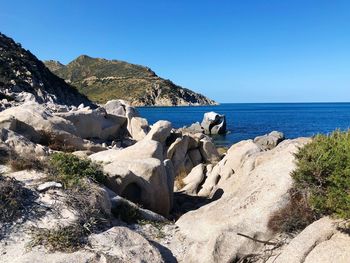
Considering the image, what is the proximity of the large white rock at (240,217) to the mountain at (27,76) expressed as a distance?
197ft

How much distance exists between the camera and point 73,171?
13.2 meters

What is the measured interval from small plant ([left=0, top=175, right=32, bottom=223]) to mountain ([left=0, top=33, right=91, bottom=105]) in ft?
196

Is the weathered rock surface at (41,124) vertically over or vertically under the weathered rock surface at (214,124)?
over

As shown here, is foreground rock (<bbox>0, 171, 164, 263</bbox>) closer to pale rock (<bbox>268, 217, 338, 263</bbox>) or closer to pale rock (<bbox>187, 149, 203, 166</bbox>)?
pale rock (<bbox>268, 217, 338, 263</bbox>)

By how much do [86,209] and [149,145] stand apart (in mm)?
7915

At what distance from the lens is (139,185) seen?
14789 mm

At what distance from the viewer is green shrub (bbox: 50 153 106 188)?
482 inches

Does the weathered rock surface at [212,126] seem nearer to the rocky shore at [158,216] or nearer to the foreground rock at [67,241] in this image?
the rocky shore at [158,216]

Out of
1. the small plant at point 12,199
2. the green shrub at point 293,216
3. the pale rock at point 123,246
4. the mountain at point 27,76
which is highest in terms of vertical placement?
the mountain at point 27,76

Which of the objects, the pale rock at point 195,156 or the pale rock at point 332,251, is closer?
the pale rock at point 332,251

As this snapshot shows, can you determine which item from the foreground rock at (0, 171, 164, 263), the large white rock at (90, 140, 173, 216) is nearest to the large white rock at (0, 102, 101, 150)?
the large white rock at (90, 140, 173, 216)

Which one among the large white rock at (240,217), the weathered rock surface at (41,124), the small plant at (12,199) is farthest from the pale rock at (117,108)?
the small plant at (12,199)

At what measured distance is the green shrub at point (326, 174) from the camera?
928 cm

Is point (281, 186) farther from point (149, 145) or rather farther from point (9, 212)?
point (149, 145)
